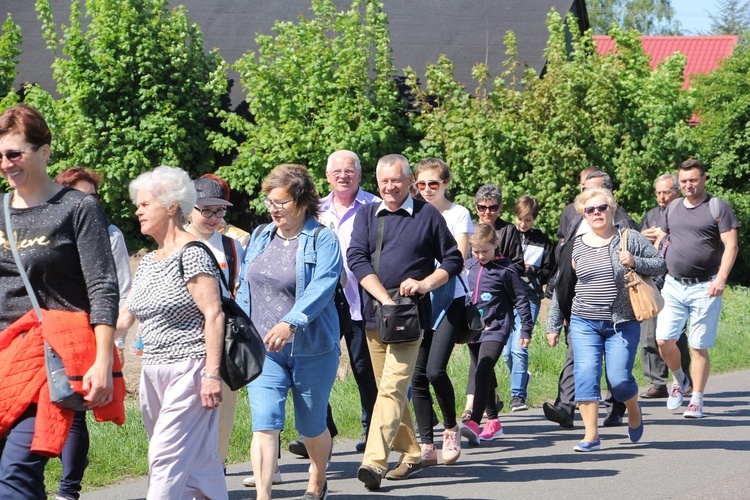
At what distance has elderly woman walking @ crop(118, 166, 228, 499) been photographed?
16.5 ft

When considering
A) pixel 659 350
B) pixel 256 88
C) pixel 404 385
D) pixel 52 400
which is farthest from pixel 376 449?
pixel 256 88

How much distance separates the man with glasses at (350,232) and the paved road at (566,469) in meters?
0.53

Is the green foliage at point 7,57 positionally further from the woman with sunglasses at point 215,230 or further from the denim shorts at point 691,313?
the woman with sunglasses at point 215,230

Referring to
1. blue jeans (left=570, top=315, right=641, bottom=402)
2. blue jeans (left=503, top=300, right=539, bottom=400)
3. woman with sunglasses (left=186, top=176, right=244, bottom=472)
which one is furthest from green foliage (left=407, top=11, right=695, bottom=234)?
woman with sunglasses (left=186, top=176, right=244, bottom=472)

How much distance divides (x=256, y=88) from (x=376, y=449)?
1438cm

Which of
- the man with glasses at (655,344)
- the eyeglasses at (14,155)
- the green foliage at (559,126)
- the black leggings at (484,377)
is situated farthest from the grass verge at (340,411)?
the green foliage at (559,126)

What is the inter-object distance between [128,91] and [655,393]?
44.8ft

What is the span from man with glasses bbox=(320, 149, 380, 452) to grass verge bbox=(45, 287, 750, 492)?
912 millimetres

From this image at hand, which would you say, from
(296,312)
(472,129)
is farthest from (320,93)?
(296,312)

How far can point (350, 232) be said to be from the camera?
8.09 metres

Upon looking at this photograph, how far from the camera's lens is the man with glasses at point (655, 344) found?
35.4 feet

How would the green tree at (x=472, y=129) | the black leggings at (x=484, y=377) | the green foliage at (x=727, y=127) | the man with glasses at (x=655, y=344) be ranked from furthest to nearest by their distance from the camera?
the green foliage at (x=727, y=127), the green tree at (x=472, y=129), the man with glasses at (x=655, y=344), the black leggings at (x=484, y=377)

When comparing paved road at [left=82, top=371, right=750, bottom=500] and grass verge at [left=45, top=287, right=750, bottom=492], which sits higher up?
grass verge at [left=45, top=287, right=750, bottom=492]

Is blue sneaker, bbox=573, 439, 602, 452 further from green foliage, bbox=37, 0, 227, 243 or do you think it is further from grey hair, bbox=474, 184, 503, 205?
green foliage, bbox=37, 0, 227, 243
